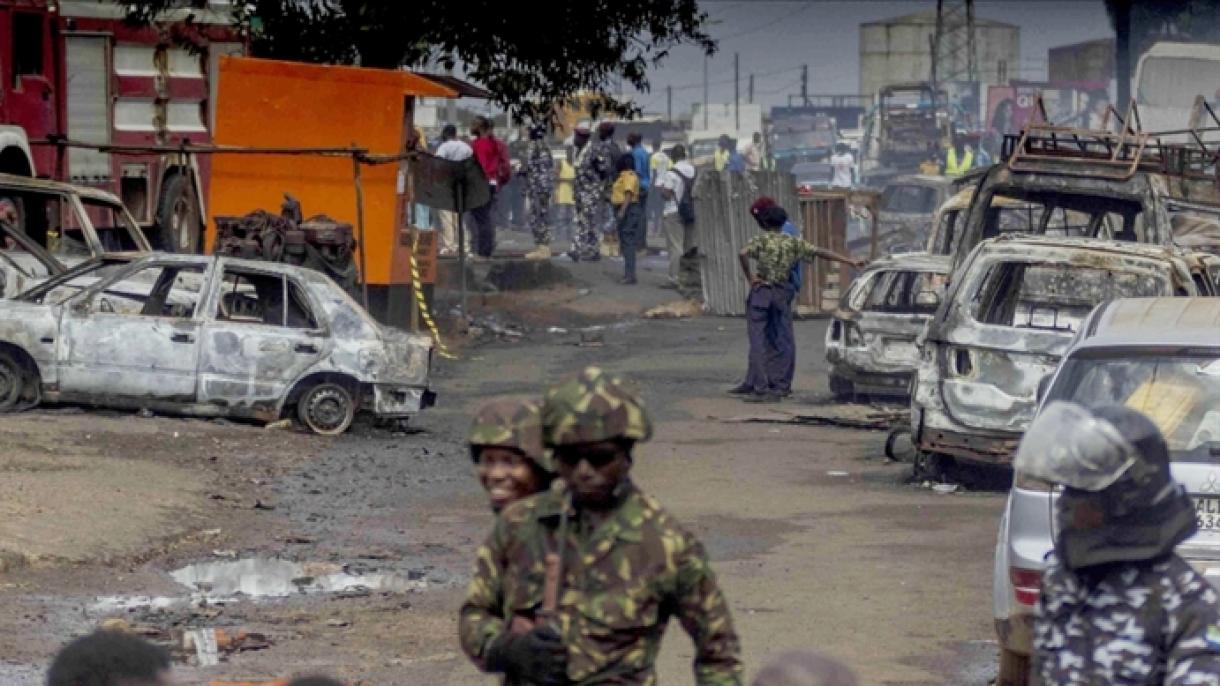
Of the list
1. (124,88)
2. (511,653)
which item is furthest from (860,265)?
(511,653)

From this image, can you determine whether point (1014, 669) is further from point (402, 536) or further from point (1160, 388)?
point (402, 536)

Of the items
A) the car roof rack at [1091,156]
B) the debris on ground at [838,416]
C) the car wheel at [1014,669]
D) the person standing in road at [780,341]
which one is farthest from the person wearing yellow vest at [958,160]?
the car wheel at [1014,669]

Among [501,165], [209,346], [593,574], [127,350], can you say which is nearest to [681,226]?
[501,165]

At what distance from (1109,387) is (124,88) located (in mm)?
16563

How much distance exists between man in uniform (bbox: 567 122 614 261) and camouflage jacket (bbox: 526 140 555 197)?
18.4 inches

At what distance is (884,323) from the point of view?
60.1 feet

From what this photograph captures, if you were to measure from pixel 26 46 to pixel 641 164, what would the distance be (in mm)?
12099

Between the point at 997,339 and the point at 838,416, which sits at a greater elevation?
the point at 997,339

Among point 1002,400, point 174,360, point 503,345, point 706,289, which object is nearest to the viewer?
point 1002,400

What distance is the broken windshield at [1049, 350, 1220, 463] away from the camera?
8.47 meters

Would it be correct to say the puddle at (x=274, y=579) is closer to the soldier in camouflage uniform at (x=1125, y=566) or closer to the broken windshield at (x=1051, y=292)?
the broken windshield at (x=1051, y=292)

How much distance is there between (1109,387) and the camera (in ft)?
28.7

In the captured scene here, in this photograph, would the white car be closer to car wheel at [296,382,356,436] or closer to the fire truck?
car wheel at [296,382,356,436]

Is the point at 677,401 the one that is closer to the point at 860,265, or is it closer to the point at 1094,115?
the point at 860,265
